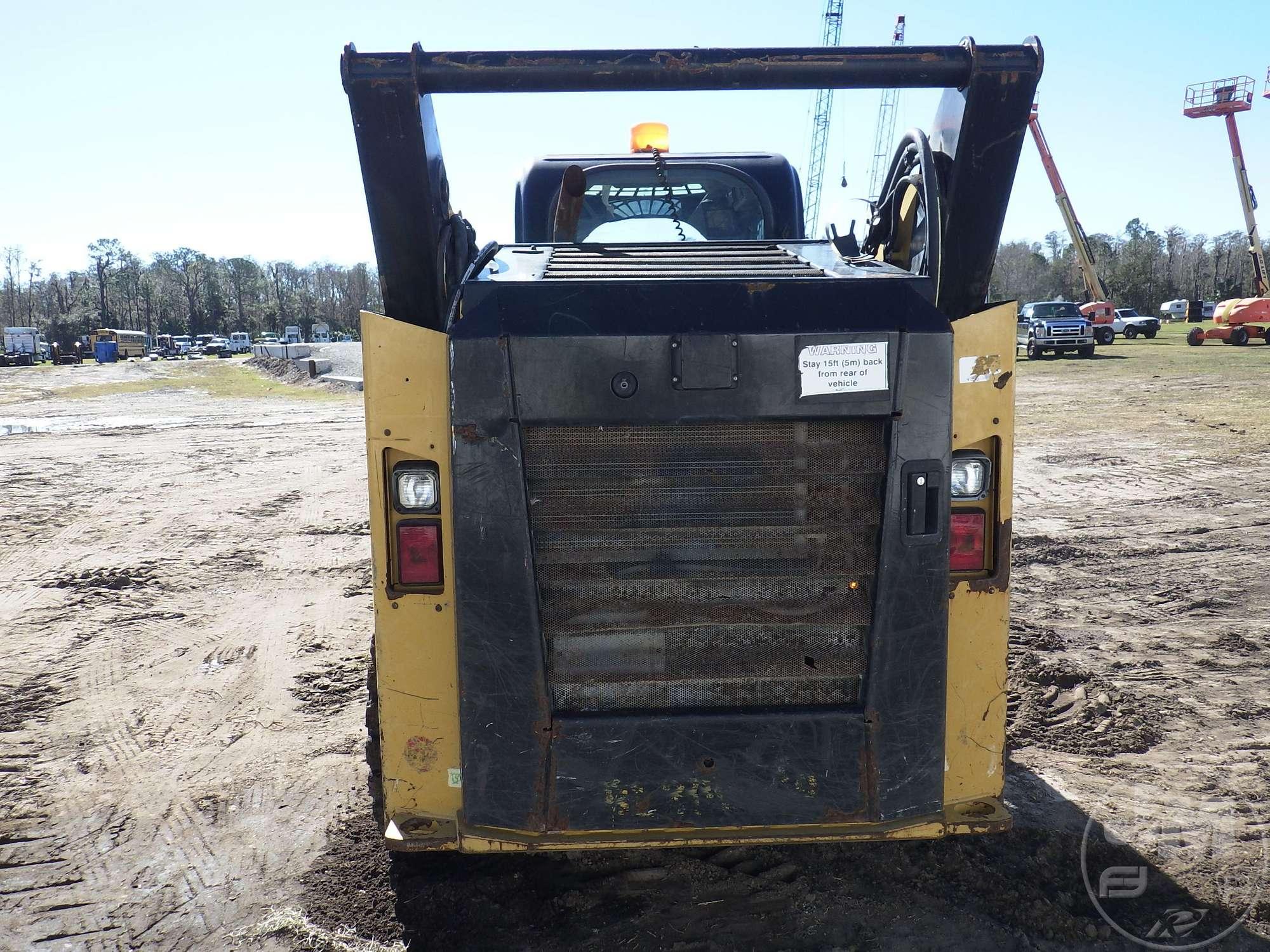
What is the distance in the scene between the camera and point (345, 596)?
21.0 ft

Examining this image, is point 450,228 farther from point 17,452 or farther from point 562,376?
point 17,452

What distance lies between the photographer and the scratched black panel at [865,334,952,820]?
7.93ft

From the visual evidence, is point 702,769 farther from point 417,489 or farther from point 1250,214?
point 1250,214

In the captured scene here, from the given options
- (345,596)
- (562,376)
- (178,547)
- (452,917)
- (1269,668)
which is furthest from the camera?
(178,547)

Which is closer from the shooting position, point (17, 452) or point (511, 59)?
point (511, 59)

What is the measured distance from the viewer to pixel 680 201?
4.71 metres

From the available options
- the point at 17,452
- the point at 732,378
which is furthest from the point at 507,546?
the point at 17,452

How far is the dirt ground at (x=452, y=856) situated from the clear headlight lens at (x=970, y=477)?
1.24m

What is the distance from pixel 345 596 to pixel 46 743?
2.33 m

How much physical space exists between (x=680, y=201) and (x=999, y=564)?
275 centimetres

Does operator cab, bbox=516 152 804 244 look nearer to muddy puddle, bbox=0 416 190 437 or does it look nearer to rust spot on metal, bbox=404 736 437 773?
rust spot on metal, bbox=404 736 437 773

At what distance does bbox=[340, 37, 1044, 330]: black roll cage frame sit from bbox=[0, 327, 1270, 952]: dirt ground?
1743 millimetres

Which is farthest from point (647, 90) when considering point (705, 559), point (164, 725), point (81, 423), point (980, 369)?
point (81, 423)

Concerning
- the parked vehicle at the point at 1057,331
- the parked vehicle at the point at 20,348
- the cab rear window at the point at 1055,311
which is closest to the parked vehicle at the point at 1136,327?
the cab rear window at the point at 1055,311
